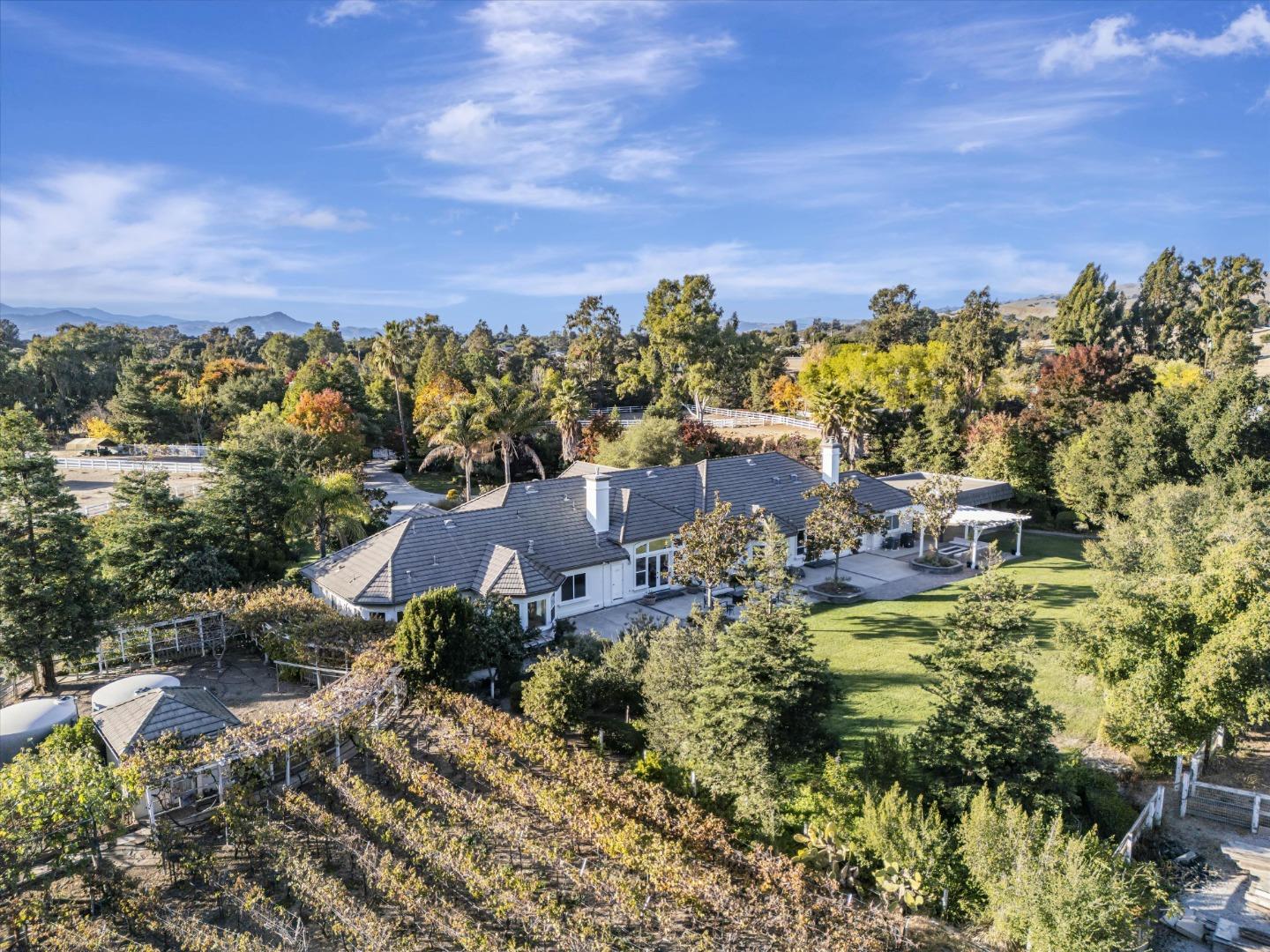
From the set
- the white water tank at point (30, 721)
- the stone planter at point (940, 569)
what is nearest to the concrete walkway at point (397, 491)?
the white water tank at point (30, 721)

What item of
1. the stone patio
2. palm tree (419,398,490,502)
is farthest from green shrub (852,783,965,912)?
palm tree (419,398,490,502)

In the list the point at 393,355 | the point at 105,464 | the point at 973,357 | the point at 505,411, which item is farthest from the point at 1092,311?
the point at 105,464

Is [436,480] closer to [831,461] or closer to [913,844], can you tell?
[831,461]

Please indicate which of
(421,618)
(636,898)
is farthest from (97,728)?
(636,898)

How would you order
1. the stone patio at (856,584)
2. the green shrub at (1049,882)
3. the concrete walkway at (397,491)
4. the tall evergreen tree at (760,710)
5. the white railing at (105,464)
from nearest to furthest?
the green shrub at (1049,882)
the tall evergreen tree at (760,710)
the stone patio at (856,584)
the concrete walkway at (397,491)
the white railing at (105,464)

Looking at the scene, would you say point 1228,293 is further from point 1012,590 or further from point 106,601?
point 106,601

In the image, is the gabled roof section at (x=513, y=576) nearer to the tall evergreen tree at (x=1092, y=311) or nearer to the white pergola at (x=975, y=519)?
the white pergola at (x=975, y=519)
